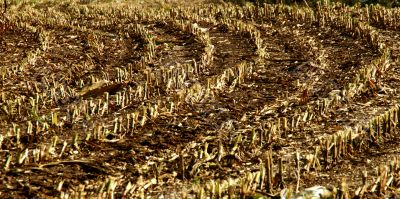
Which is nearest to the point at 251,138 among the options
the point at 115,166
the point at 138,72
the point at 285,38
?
the point at 115,166

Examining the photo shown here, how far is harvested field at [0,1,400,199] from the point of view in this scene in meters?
6.66

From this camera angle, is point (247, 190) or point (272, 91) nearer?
point (247, 190)

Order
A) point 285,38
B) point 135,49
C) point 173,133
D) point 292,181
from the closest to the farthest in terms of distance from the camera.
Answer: point 292,181 → point 173,133 → point 135,49 → point 285,38

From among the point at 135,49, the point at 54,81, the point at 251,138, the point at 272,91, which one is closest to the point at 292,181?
the point at 251,138

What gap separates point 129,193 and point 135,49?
30.3 feet

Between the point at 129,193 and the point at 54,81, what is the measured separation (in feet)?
18.1

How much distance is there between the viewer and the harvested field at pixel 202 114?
666cm

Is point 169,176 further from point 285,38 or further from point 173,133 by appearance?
point 285,38

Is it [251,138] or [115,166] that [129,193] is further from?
[251,138]

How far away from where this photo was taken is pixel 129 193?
634 cm

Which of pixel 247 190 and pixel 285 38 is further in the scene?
pixel 285 38

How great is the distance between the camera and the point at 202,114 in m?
9.30

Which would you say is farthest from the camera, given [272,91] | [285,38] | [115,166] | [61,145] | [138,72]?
[285,38]

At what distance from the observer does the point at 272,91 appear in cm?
1068
